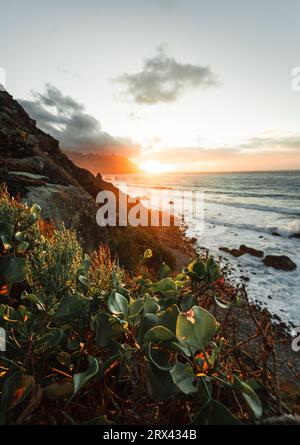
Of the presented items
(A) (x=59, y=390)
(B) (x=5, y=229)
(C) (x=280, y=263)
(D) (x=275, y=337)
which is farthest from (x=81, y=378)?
(C) (x=280, y=263)

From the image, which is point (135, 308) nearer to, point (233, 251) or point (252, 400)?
point (252, 400)

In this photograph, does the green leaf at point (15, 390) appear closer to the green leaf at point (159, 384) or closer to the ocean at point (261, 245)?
the green leaf at point (159, 384)

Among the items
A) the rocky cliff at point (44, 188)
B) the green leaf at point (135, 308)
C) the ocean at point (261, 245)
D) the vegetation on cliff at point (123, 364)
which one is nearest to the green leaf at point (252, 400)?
the vegetation on cliff at point (123, 364)

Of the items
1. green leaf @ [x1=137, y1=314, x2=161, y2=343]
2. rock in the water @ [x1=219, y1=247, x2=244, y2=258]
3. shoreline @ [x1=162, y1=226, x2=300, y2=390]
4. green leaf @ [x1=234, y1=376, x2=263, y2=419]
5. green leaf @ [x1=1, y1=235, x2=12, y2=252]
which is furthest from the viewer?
rock in the water @ [x1=219, y1=247, x2=244, y2=258]

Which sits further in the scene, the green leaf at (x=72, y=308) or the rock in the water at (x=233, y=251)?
the rock in the water at (x=233, y=251)

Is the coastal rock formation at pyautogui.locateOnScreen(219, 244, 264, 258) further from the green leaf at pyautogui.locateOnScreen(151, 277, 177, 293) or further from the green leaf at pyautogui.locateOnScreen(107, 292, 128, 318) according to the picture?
the green leaf at pyautogui.locateOnScreen(107, 292, 128, 318)

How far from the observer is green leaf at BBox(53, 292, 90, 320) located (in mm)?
1337

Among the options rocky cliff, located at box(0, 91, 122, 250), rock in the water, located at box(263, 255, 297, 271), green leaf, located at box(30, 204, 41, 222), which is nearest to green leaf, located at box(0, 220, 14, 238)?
green leaf, located at box(30, 204, 41, 222)

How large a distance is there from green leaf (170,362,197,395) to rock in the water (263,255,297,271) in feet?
42.2

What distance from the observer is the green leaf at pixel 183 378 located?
95 cm

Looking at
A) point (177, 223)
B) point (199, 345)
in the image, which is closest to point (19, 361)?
point (199, 345)

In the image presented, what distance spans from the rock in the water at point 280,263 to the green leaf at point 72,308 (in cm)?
1293

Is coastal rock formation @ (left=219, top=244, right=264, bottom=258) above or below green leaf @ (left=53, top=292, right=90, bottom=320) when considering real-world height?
below

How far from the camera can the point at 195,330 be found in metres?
1.11
